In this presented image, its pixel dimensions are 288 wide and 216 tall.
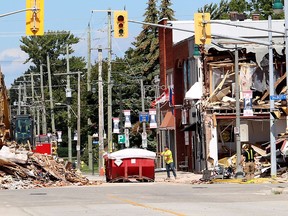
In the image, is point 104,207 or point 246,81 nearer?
point 104,207

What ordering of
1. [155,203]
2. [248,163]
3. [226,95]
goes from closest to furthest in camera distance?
[155,203]
[248,163]
[226,95]

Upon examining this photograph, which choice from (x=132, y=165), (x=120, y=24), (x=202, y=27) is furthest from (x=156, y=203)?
(x=132, y=165)

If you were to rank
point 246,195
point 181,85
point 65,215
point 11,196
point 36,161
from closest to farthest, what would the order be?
1. point 65,215
2. point 246,195
3. point 11,196
4. point 36,161
5. point 181,85

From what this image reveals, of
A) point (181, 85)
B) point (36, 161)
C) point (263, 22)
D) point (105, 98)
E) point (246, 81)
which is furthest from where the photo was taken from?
point (105, 98)

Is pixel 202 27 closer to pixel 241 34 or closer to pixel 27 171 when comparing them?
pixel 27 171

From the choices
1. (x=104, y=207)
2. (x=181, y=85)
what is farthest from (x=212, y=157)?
(x=104, y=207)

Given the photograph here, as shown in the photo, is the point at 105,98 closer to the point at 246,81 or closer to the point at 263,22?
the point at 263,22

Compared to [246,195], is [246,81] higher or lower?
higher

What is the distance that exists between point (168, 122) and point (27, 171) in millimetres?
28129

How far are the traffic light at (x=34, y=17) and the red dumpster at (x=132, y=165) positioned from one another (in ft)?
45.4

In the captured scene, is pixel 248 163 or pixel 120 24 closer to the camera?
pixel 120 24

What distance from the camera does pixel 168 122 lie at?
6800 cm

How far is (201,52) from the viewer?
54.7m

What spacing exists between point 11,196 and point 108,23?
137 ft
